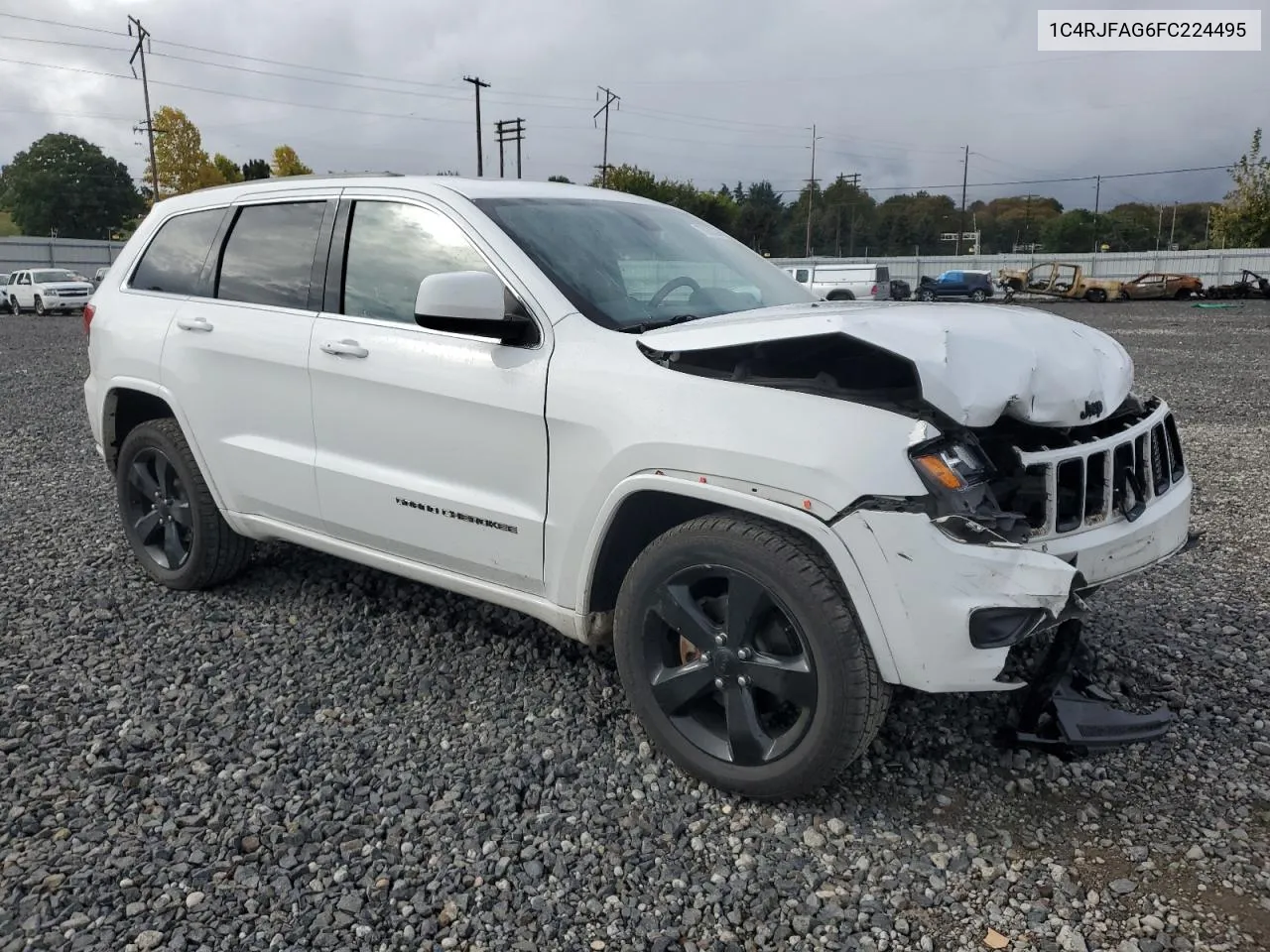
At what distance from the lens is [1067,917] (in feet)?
8.02

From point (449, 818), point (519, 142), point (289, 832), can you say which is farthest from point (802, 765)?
point (519, 142)

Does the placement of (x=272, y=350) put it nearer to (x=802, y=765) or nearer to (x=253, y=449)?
(x=253, y=449)

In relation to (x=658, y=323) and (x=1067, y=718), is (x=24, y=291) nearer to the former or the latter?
(x=658, y=323)

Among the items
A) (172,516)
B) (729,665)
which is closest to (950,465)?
(729,665)

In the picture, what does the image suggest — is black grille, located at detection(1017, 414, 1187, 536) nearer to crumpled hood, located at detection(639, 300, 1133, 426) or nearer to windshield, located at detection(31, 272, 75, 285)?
crumpled hood, located at detection(639, 300, 1133, 426)

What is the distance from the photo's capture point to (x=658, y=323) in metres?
3.30

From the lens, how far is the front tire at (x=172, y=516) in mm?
4461

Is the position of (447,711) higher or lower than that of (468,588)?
lower

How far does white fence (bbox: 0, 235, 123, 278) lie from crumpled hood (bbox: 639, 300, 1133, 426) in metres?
50.8

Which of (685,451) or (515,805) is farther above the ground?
(685,451)

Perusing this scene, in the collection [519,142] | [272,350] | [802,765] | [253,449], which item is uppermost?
[519,142]

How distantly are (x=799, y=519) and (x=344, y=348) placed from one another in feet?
6.29

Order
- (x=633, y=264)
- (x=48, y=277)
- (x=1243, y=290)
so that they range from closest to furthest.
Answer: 1. (x=633, y=264)
2. (x=48, y=277)
3. (x=1243, y=290)

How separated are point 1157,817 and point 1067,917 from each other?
0.60 meters
